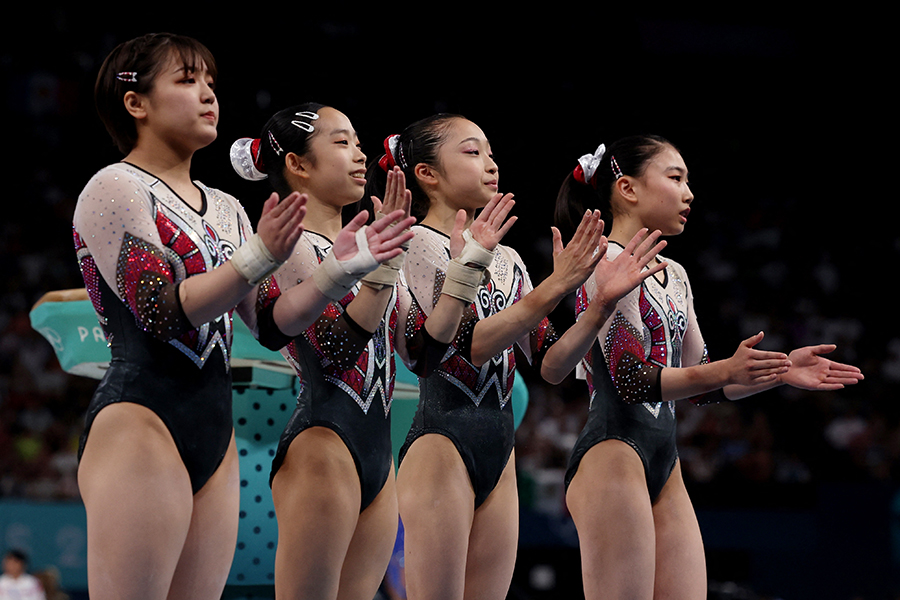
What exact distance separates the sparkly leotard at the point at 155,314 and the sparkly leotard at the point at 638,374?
52.0 inches

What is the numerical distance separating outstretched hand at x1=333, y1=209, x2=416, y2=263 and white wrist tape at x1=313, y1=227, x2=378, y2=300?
0.01 meters

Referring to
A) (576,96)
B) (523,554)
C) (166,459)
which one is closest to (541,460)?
(523,554)

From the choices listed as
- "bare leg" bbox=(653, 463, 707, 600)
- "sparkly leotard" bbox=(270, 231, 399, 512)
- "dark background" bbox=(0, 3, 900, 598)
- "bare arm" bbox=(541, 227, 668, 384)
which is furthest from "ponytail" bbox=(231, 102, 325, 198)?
"dark background" bbox=(0, 3, 900, 598)

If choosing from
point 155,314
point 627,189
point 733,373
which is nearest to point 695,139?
point 627,189

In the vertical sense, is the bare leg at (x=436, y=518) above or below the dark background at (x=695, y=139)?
below

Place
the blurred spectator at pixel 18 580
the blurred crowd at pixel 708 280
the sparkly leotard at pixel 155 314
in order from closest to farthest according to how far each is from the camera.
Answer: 1. the sparkly leotard at pixel 155 314
2. the blurred spectator at pixel 18 580
3. the blurred crowd at pixel 708 280

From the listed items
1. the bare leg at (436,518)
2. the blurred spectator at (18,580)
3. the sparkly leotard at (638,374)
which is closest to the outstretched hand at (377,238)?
the bare leg at (436,518)

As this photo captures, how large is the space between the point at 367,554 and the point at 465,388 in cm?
61

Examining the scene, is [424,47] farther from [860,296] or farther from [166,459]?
[166,459]

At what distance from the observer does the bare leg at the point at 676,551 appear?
325 cm

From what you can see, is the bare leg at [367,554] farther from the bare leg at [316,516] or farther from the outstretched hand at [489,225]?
the outstretched hand at [489,225]

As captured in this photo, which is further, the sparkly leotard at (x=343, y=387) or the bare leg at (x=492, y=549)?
the bare leg at (x=492, y=549)

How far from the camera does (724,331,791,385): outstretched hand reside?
A: 3.04 metres

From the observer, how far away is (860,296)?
1082 centimetres
